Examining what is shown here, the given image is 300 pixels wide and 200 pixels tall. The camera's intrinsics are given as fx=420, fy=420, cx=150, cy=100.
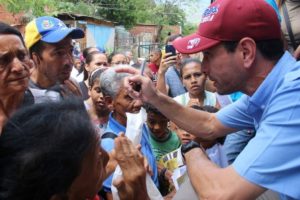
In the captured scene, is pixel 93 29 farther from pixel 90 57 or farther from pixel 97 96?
pixel 97 96

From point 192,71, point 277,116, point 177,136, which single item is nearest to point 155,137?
point 177,136

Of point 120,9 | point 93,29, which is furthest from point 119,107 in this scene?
point 120,9

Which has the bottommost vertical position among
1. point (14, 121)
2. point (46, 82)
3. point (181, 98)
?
point (181, 98)

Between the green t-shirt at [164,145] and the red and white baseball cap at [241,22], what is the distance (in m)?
1.50

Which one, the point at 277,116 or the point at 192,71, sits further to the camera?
the point at 192,71

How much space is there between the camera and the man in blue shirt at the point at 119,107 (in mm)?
2697

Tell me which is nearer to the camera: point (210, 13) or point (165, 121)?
point (210, 13)

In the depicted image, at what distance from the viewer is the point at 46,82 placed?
3.05 metres

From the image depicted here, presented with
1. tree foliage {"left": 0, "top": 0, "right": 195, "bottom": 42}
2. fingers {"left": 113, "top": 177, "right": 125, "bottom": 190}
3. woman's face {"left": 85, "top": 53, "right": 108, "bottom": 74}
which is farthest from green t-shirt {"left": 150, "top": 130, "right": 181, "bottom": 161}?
tree foliage {"left": 0, "top": 0, "right": 195, "bottom": 42}

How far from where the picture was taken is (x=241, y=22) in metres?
1.98

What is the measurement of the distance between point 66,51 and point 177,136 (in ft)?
3.78

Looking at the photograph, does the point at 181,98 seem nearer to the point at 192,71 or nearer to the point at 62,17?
the point at 192,71

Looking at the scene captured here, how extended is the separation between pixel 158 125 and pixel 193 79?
1.18 metres

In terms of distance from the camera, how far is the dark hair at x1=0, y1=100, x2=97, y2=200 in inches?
47.8
